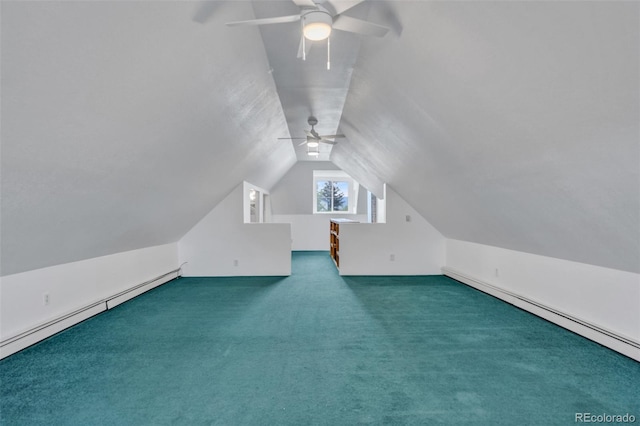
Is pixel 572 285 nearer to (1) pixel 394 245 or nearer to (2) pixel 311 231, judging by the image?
(1) pixel 394 245

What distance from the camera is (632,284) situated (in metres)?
2.52

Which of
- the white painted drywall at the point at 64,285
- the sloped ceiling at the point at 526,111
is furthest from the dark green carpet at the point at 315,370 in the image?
the sloped ceiling at the point at 526,111

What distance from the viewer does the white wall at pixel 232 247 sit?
5598 mm

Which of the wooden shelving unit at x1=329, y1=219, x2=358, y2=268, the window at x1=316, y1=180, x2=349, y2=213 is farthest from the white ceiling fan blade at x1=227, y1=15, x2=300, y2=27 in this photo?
the window at x1=316, y1=180, x2=349, y2=213

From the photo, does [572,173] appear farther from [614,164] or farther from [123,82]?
[123,82]

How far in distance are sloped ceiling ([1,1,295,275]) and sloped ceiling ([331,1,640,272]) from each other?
1485 mm

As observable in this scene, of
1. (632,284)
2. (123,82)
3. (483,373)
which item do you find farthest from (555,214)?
(123,82)

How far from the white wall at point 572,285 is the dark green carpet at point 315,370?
29cm

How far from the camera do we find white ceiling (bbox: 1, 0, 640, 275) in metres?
1.42

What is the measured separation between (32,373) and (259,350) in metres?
1.79

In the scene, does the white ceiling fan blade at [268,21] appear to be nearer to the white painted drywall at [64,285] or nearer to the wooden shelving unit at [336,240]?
the white painted drywall at [64,285]

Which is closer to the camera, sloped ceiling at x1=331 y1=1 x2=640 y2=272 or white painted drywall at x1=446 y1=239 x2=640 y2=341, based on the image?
sloped ceiling at x1=331 y1=1 x2=640 y2=272

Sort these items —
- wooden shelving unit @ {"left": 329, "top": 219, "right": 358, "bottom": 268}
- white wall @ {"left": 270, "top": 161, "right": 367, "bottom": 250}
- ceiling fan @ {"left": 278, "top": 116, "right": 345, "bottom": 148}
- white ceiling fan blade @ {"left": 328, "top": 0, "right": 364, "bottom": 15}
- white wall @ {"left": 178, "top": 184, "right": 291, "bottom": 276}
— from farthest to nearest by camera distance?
white wall @ {"left": 270, "top": 161, "right": 367, "bottom": 250} → wooden shelving unit @ {"left": 329, "top": 219, "right": 358, "bottom": 268} → white wall @ {"left": 178, "top": 184, "right": 291, "bottom": 276} → ceiling fan @ {"left": 278, "top": 116, "right": 345, "bottom": 148} → white ceiling fan blade @ {"left": 328, "top": 0, "right": 364, "bottom": 15}

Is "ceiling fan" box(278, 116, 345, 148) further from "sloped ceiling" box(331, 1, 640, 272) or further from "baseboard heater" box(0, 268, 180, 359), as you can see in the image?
"baseboard heater" box(0, 268, 180, 359)
